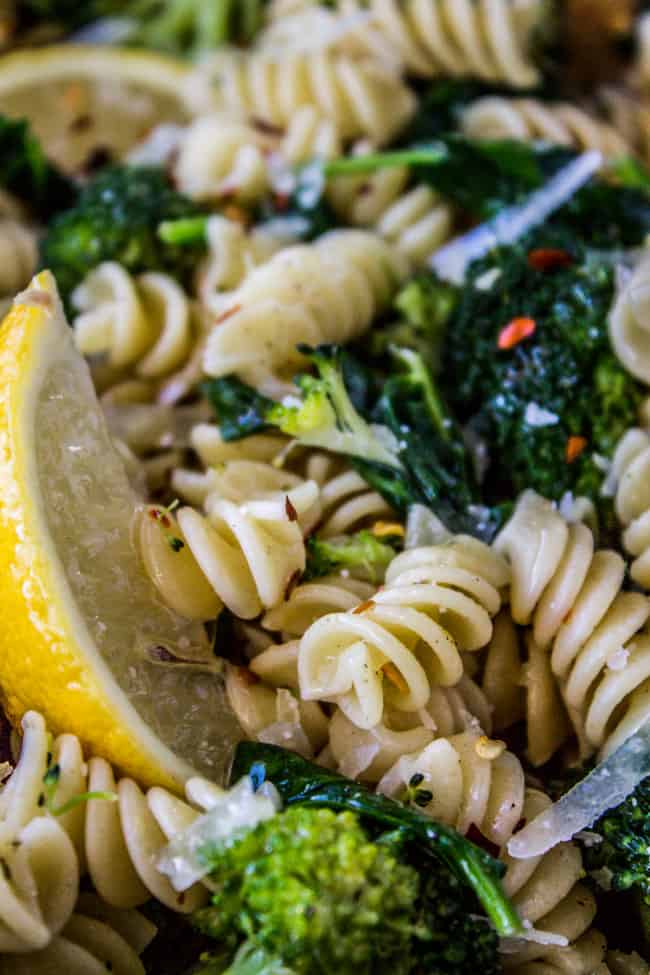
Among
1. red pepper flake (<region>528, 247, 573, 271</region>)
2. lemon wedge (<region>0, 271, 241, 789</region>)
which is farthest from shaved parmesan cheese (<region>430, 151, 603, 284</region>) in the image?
lemon wedge (<region>0, 271, 241, 789</region>)

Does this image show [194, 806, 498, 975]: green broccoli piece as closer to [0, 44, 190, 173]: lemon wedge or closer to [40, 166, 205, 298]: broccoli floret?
[40, 166, 205, 298]: broccoli floret

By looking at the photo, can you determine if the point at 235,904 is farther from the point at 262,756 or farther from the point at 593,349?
the point at 593,349

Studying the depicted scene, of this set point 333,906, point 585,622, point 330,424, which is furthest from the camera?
point 330,424

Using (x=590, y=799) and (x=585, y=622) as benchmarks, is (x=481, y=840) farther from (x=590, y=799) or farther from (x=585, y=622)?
(x=585, y=622)

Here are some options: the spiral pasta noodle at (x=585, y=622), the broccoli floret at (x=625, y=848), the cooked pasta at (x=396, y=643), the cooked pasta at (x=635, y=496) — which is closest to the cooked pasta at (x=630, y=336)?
the cooked pasta at (x=635, y=496)

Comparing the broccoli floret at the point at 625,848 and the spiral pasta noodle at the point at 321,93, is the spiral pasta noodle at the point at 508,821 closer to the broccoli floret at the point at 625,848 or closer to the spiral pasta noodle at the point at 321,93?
the broccoli floret at the point at 625,848

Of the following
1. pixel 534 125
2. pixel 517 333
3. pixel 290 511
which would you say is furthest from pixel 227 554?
pixel 534 125

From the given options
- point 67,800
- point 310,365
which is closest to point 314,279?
point 310,365
